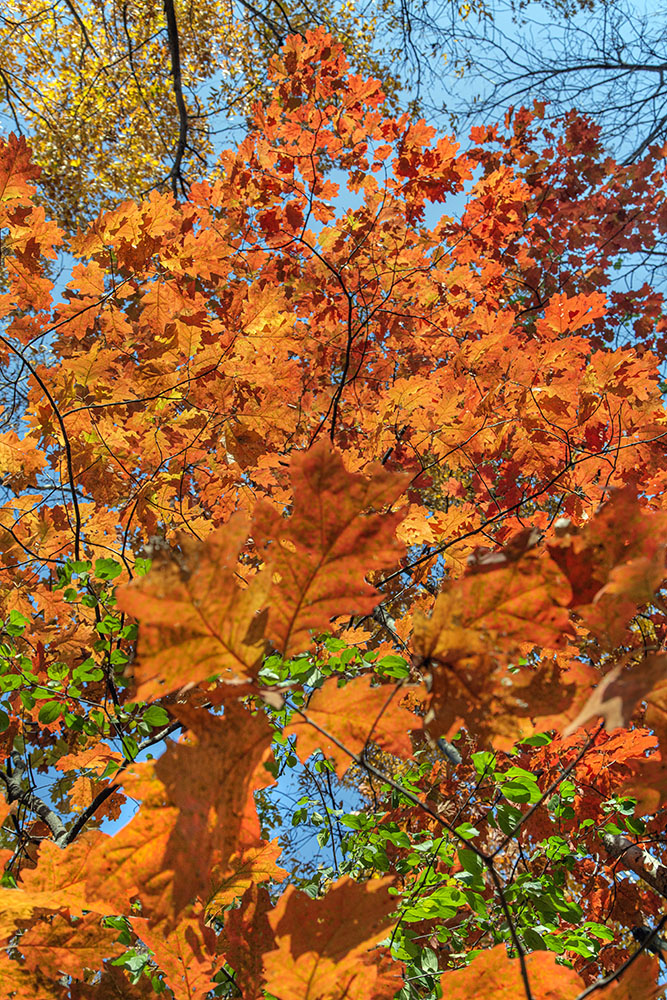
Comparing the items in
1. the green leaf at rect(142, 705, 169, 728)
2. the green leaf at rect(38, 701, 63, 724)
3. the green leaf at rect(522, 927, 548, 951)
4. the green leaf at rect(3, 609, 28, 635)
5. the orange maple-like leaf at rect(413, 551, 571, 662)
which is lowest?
the green leaf at rect(522, 927, 548, 951)

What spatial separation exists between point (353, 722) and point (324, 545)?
0.70ft

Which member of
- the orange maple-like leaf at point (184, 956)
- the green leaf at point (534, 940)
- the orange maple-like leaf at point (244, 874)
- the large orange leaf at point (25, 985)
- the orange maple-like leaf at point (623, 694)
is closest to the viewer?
the orange maple-like leaf at point (623, 694)

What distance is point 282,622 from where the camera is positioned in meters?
0.59

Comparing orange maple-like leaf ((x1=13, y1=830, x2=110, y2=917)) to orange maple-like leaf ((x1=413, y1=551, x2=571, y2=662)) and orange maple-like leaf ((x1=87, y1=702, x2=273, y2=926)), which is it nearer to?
orange maple-like leaf ((x1=87, y1=702, x2=273, y2=926))

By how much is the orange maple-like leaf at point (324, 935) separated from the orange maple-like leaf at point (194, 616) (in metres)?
0.40

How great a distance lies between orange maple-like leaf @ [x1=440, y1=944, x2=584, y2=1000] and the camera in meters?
0.81

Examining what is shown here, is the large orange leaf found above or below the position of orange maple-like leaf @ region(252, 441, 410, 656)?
below

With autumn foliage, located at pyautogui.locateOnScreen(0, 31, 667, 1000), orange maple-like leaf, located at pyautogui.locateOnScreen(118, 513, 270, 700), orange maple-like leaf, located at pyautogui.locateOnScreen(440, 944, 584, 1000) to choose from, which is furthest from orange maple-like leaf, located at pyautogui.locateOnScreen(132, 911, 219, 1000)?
orange maple-like leaf, located at pyautogui.locateOnScreen(118, 513, 270, 700)

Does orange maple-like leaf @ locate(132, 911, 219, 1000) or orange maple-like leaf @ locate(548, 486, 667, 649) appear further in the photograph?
orange maple-like leaf @ locate(132, 911, 219, 1000)

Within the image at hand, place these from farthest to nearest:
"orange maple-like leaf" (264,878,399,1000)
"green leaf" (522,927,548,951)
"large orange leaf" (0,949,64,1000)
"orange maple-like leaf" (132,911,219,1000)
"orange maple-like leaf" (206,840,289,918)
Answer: "green leaf" (522,927,548,951) → "orange maple-like leaf" (206,840,289,918) → "orange maple-like leaf" (132,911,219,1000) → "large orange leaf" (0,949,64,1000) → "orange maple-like leaf" (264,878,399,1000)

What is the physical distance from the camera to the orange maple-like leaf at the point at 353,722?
0.60m

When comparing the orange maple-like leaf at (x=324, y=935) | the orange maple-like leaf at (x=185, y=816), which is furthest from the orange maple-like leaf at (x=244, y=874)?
the orange maple-like leaf at (x=185, y=816)

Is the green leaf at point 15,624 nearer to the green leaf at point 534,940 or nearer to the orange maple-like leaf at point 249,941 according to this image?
the orange maple-like leaf at point 249,941

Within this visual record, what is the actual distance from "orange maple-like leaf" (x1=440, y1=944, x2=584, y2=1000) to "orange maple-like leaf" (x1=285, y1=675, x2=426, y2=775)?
1.65 feet
